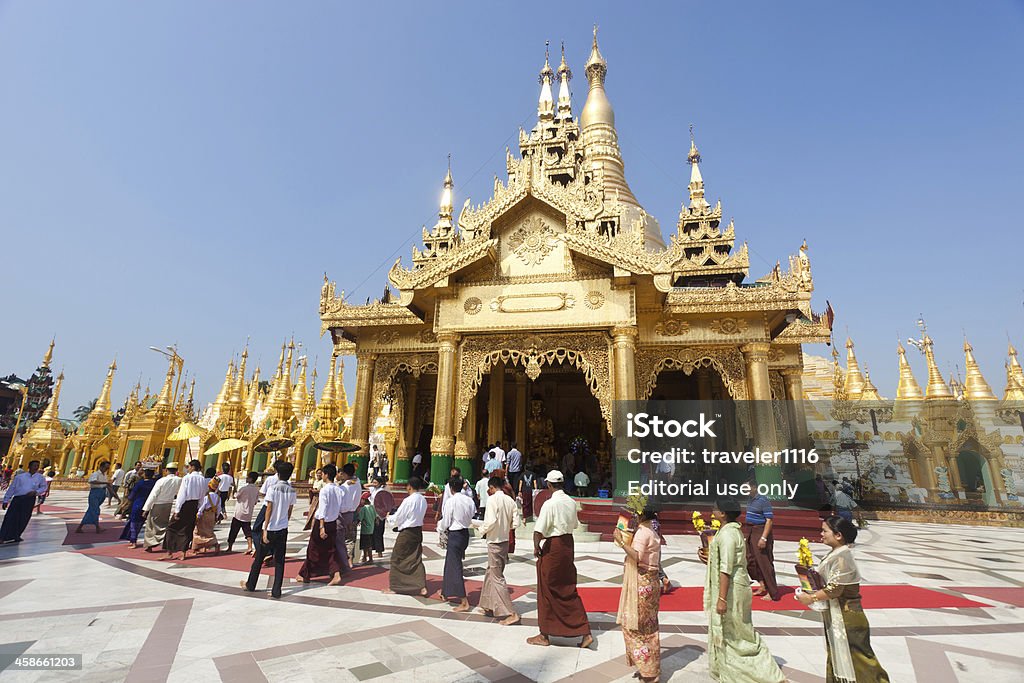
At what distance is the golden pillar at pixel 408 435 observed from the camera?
16.4 metres

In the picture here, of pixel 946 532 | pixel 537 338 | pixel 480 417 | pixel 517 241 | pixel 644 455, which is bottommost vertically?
pixel 946 532

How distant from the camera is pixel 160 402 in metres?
22.3

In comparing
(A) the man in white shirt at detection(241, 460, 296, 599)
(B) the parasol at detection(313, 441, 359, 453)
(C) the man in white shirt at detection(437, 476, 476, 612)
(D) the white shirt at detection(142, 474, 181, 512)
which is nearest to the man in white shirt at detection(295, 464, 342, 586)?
(A) the man in white shirt at detection(241, 460, 296, 599)

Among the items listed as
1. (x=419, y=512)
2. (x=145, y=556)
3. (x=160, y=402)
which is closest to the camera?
(x=419, y=512)

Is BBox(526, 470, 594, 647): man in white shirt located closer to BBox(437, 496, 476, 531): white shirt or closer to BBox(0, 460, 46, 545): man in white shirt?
BBox(437, 496, 476, 531): white shirt

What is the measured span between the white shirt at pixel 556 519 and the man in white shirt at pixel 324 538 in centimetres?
336

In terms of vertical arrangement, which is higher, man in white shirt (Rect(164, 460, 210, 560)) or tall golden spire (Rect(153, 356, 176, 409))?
tall golden spire (Rect(153, 356, 176, 409))

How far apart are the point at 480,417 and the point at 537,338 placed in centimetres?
586

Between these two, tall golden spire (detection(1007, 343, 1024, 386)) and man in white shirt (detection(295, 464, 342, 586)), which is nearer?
man in white shirt (detection(295, 464, 342, 586))

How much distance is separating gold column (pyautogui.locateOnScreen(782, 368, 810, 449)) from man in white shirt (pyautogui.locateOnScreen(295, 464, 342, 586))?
13249 mm

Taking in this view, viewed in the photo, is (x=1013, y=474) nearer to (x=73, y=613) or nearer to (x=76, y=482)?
(x=73, y=613)

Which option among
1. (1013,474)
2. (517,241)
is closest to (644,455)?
(517,241)

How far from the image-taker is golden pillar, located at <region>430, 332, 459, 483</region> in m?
11.3

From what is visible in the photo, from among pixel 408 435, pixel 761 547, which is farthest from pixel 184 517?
pixel 408 435
